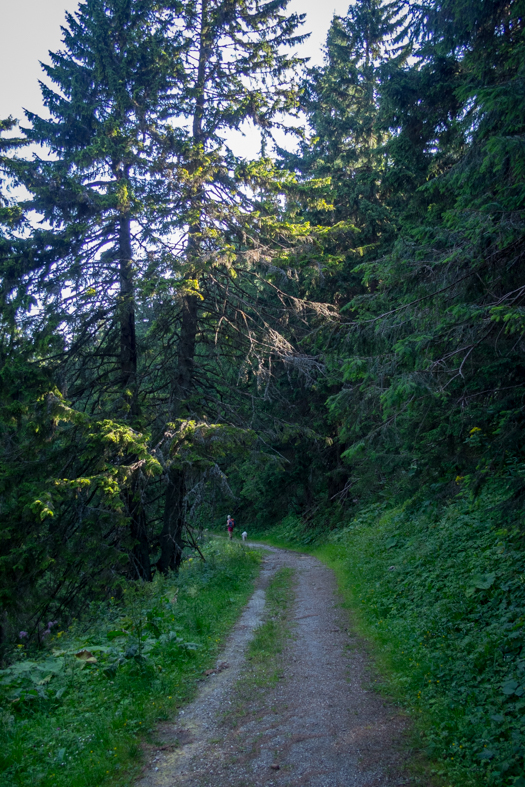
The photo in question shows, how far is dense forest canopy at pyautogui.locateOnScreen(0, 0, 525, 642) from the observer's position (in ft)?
20.3

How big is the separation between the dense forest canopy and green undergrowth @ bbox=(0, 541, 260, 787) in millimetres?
2015

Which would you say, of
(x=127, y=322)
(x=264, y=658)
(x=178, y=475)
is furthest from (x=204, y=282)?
(x=264, y=658)

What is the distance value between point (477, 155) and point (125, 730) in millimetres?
8244

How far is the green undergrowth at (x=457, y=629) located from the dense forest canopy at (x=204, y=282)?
113 cm

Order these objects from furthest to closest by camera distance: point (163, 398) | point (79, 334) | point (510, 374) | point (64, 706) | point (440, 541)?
1. point (163, 398)
2. point (79, 334)
3. point (440, 541)
4. point (510, 374)
5. point (64, 706)

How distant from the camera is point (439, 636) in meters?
5.90

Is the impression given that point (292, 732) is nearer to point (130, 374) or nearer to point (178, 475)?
point (178, 475)

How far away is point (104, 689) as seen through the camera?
16.9 feet

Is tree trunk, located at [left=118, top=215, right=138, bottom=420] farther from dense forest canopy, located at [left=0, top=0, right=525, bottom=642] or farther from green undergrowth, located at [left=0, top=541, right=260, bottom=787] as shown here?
green undergrowth, located at [left=0, top=541, right=260, bottom=787]

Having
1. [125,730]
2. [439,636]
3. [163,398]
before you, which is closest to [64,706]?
[125,730]

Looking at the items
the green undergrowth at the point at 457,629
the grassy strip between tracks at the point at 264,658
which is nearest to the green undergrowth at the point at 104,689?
the grassy strip between tracks at the point at 264,658

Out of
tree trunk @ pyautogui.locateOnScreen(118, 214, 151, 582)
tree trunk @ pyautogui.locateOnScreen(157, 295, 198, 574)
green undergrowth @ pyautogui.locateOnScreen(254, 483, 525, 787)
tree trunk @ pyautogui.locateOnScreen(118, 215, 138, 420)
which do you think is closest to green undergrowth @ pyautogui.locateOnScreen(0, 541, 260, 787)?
tree trunk @ pyautogui.locateOnScreen(118, 214, 151, 582)

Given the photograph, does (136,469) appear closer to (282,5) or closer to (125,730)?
(125,730)

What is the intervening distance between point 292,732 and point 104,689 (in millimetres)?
2208
